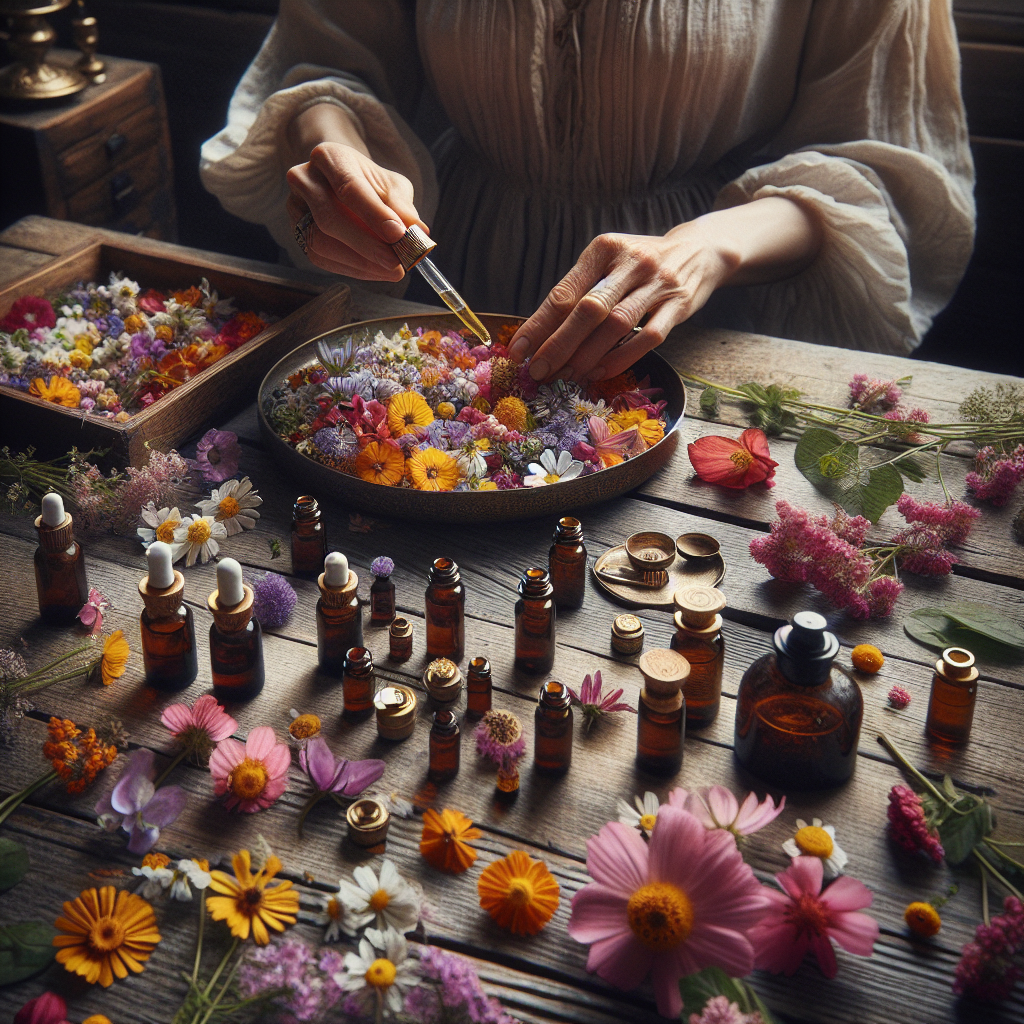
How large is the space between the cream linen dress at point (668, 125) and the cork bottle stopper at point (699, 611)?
0.95m

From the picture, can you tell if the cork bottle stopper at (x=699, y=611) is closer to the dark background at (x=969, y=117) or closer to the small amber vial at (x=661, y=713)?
the small amber vial at (x=661, y=713)

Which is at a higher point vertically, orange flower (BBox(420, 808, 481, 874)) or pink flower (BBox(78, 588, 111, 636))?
orange flower (BBox(420, 808, 481, 874))

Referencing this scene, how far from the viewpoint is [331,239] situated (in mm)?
1425

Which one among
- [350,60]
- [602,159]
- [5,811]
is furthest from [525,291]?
[5,811]

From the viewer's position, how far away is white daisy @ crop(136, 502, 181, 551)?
3.81ft

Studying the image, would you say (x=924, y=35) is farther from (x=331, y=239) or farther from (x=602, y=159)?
(x=331, y=239)

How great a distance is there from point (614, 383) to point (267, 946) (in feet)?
2.83

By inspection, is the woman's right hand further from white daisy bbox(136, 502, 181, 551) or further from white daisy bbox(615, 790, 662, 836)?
white daisy bbox(615, 790, 662, 836)

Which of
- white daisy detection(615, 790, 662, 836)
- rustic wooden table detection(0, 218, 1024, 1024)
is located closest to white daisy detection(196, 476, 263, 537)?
rustic wooden table detection(0, 218, 1024, 1024)

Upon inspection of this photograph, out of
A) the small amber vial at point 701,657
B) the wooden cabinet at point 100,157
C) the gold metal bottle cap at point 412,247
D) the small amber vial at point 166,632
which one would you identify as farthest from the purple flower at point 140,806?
the wooden cabinet at point 100,157

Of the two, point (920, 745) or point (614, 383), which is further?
point (614, 383)

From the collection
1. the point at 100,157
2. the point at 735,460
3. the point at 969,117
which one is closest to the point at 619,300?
the point at 735,460

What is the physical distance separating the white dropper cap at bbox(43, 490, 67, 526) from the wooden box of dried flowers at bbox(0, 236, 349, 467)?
0.21 meters

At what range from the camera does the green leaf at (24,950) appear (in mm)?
711
